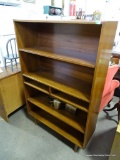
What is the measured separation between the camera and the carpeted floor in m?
1.40

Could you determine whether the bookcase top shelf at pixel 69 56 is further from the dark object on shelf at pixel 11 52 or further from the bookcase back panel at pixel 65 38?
the dark object on shelf at pixel 11 52

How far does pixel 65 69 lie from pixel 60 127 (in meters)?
0.75

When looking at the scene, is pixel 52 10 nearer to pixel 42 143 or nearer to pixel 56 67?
pixel 56 67

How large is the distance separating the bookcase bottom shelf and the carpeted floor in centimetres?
16

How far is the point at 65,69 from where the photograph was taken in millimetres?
1465

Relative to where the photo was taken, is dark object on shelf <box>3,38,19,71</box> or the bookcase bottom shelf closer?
the bookcase bottom shelf

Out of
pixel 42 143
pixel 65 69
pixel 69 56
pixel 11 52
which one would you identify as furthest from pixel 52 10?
pixel 42 143

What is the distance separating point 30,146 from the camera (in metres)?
1.50

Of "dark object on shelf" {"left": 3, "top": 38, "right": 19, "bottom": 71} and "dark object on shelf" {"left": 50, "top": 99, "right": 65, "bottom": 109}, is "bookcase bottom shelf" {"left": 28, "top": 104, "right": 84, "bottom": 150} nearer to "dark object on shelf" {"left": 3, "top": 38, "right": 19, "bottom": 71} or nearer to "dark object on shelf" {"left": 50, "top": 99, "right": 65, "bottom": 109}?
"dark object on shelf" {"left": 50, "top": 99, "right": 65, "bottom": 109}

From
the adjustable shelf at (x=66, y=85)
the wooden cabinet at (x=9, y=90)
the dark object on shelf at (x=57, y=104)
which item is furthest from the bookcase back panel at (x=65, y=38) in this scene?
the dark object on shelf at (x=57, y=104)

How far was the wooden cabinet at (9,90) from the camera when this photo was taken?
1627 millimetres

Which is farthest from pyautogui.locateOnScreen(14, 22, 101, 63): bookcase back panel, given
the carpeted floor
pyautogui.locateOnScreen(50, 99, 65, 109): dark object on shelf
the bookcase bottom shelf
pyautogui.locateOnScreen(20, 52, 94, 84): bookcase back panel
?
the carpeted floor

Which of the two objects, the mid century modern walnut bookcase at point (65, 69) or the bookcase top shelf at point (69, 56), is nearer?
the bookcase top shelf at point (69, 56)

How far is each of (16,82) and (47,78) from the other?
2.00 ft
